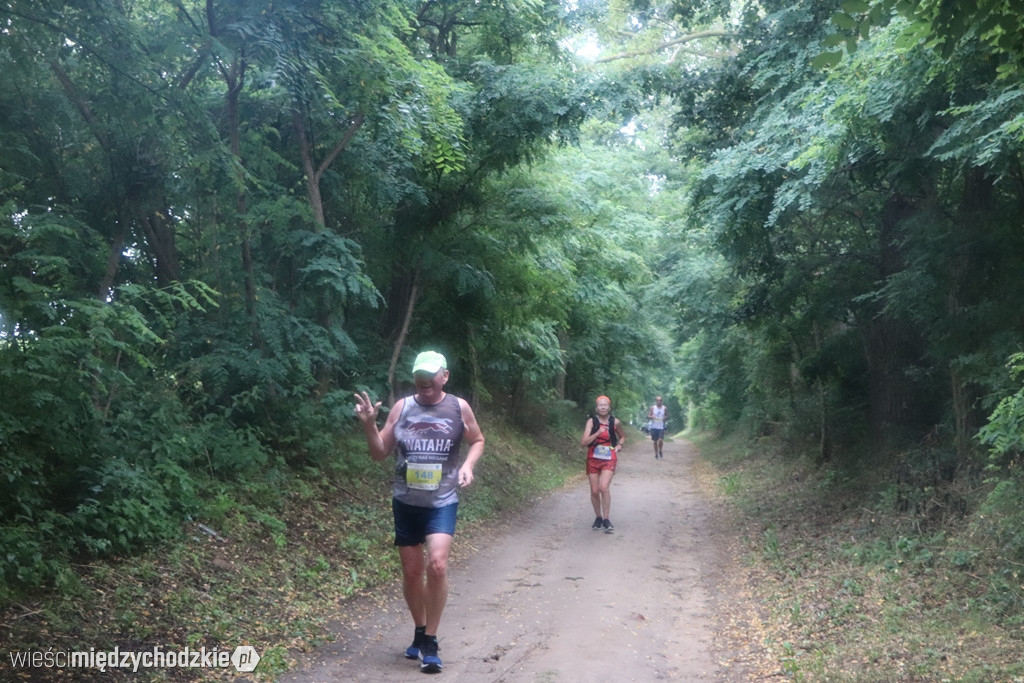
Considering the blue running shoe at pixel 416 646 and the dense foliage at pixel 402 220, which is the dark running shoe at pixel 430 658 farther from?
the dense foliage at pixel 402 220

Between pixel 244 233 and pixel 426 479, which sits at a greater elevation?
pixel 244 233

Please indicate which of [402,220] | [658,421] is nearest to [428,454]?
[402,220]

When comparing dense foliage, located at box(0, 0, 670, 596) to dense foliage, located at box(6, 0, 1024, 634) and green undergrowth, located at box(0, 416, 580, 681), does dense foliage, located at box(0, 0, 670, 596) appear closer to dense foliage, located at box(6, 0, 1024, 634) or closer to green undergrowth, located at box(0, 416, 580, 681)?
dense foliage, located at box(6, 0, 1024, 634)

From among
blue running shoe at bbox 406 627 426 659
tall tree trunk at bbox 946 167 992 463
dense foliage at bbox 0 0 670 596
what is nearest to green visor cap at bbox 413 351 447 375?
blue running shoe at bbox 406 627 426 659

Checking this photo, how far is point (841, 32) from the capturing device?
5.14 metres

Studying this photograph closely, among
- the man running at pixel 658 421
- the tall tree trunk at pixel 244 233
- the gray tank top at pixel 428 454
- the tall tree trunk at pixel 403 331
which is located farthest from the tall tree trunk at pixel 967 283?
the man running at pixel 658 421

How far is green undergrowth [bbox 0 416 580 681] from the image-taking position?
5430 millimetres

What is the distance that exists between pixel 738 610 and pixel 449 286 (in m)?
7.27

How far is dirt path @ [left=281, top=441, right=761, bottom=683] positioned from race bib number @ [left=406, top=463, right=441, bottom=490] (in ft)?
4.07

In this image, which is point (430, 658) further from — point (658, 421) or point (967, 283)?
point (658, 421)

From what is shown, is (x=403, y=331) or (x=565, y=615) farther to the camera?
(x=403, y=331)

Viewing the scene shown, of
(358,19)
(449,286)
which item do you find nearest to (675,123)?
(449,286)

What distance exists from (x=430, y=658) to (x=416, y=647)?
0.92 ft

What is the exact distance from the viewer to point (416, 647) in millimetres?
6113
